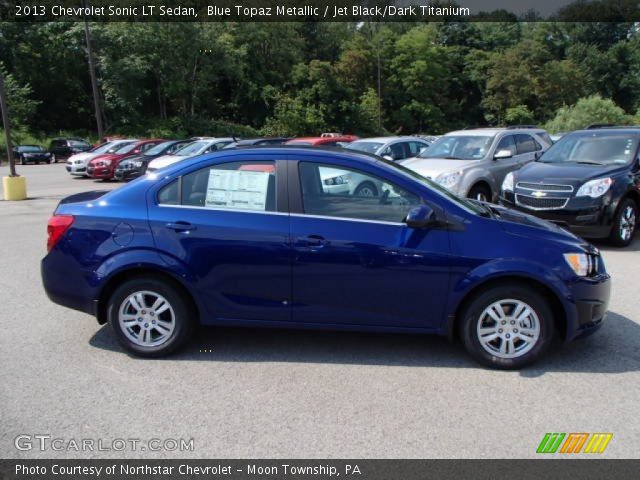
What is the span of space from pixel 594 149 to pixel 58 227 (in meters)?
8.38

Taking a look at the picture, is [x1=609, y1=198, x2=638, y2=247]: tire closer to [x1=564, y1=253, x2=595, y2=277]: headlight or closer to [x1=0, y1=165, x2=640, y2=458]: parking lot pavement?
[x1=0, y1=165, x2=640, y2=458]: parking lot pavement

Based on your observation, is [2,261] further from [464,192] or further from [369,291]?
[464,192]

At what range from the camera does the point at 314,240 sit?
427cm

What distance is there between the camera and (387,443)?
3291mm

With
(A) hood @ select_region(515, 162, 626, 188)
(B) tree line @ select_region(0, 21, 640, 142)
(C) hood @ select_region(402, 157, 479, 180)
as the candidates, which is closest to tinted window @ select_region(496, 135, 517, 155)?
(C) hood @ select_region(402, 157, 479, 180)

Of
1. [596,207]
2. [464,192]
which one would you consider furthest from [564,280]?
[464,192]

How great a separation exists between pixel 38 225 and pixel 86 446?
8.99 m

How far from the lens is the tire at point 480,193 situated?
10.5 m

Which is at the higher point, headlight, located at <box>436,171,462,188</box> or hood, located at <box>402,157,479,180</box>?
hood, located at <box>402,157,479,180</box>

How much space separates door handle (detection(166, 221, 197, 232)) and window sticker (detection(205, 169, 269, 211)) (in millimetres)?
228

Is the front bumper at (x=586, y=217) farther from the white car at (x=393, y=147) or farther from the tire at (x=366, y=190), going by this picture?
the white car at (x=393, y=147)

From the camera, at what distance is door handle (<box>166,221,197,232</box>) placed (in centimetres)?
439

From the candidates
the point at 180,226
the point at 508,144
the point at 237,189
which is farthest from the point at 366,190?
the point at 508,144

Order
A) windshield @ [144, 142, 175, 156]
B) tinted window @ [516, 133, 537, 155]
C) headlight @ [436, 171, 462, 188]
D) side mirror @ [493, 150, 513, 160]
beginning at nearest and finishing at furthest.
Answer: headlight @ [436, 171, 462, 188], side mirror @ [493, 150, 513, 160], tinted window @ [516, 133, 537, 155], windshield @ [144, 142, 175, 156]
